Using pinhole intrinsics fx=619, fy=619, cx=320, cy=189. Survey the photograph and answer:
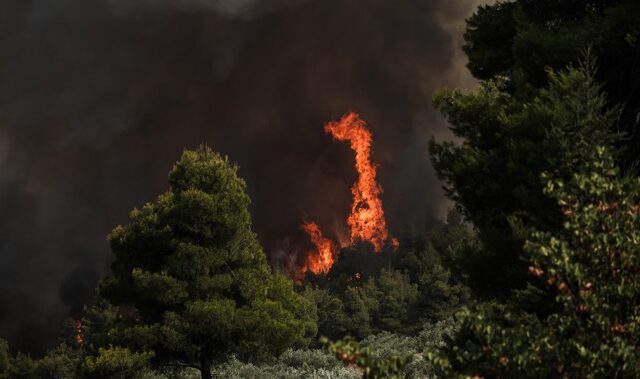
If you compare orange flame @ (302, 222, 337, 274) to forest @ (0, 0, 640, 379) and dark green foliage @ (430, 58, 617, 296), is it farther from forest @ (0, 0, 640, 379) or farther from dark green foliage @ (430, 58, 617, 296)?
dark green foliage @ (430, 58, 617, 296)

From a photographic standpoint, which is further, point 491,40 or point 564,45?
point 491,40

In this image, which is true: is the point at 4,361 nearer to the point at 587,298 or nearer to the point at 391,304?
the point at 391,304

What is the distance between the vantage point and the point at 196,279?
2378 cm

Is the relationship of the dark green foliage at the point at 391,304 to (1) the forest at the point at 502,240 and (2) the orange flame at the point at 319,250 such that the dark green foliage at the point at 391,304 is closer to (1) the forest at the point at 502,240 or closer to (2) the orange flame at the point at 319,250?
(1) the forest at the point at 502,240

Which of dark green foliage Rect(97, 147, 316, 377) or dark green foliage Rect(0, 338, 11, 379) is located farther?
dark green foliage Rect(0, 338, 11, 379)

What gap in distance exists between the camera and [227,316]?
23094 millimetres

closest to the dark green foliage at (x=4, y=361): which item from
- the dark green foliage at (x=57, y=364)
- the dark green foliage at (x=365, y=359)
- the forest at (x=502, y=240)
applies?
the dark green foliage at (x=57, y=364)

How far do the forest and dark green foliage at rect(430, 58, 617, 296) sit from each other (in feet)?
0.14

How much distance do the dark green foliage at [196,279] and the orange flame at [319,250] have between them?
165 m

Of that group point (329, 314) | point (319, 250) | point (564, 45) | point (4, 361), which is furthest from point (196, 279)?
point (319, 250)

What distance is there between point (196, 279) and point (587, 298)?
61.6ft

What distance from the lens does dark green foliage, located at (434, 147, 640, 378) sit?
6691 millimetres

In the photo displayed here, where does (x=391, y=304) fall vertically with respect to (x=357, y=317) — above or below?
above

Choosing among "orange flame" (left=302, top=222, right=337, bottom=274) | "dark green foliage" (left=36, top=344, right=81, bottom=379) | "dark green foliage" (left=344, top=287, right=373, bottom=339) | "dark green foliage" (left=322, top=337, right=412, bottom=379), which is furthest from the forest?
"orange flame" (left=302, top=222, right=337, bottom=274)
